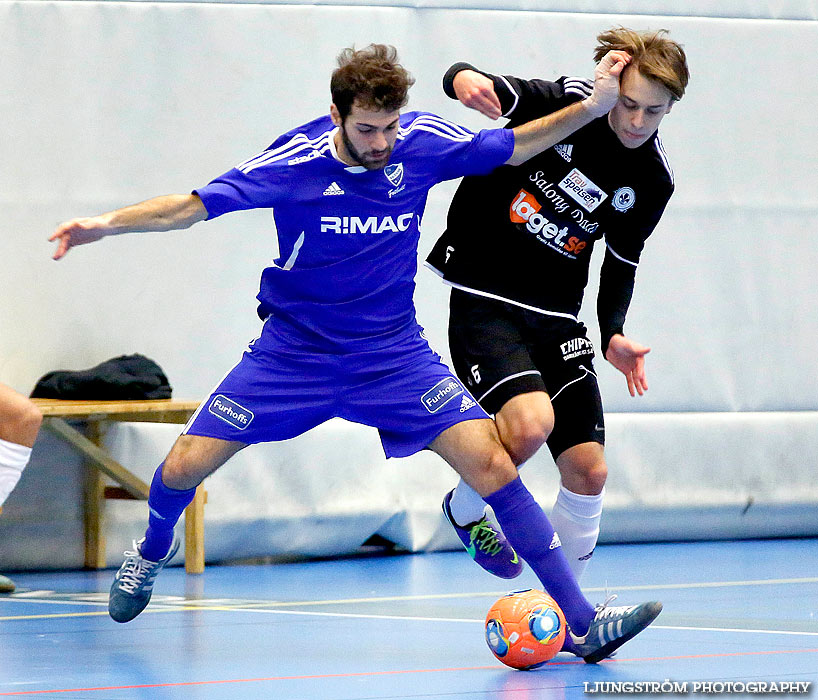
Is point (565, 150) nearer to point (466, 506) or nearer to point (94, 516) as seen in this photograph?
point (466, 506)

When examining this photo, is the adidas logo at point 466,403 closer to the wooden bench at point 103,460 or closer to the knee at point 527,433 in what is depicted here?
the knee at point 527,433

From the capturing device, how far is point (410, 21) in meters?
8.39

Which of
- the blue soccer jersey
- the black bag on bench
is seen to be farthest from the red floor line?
the black bag on bench

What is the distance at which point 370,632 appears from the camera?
211 inches

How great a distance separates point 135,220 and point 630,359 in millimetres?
1832

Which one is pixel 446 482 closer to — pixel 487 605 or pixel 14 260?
pixel 487 605

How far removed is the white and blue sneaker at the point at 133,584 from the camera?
5.04 metres

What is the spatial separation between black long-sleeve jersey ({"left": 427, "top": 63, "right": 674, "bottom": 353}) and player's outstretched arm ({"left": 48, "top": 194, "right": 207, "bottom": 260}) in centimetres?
118

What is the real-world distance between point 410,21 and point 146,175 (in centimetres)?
183

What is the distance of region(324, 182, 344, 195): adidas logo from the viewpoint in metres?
4.62

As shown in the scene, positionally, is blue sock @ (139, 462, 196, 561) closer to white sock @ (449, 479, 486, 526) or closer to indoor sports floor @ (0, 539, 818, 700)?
indoor sports floor @ (0, 539, 818, 700)

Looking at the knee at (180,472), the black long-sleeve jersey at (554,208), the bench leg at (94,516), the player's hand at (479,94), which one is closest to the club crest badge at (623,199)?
the black long-sleeve jersey at (554,208)

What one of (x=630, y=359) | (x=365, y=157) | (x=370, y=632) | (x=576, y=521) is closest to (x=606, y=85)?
(x=365, y=157)

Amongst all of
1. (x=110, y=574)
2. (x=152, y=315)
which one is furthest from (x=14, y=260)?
(x=110, y=574)
